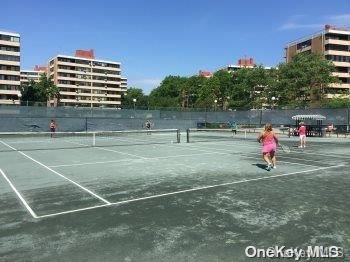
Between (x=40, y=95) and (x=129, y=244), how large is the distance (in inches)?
4160

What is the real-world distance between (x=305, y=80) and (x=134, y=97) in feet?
321

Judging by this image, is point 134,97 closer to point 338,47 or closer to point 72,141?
point 338,47

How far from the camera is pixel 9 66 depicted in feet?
364

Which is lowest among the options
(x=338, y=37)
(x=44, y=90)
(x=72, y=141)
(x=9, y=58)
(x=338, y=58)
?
(x=72, y=141)

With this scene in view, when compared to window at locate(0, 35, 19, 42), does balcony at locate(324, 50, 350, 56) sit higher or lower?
lower

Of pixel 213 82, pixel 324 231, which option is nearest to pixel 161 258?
pixel 324 231

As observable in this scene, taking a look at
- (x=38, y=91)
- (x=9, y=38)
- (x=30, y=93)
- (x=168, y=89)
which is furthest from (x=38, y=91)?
(x=168, y=89)

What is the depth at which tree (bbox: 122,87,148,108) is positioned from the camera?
157 metres

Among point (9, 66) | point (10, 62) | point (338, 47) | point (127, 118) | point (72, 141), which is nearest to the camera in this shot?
point (72, 141)

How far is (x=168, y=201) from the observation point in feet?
31.1

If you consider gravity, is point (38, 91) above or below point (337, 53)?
below

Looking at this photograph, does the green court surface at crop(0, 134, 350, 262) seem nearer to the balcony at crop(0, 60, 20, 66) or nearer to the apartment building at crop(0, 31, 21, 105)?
the apartment building at crop(0, 31, 21, 105)

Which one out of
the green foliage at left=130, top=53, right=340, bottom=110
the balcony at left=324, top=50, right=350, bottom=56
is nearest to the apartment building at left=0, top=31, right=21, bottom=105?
the green foliage at left=130, top=53, right=340, bottom=110

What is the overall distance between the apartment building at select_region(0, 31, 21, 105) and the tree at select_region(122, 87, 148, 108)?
51.4m
